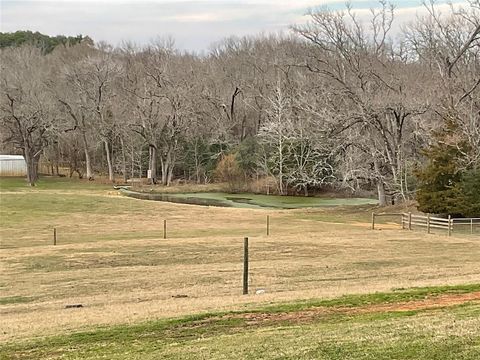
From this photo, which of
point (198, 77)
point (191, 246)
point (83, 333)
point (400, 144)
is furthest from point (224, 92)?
point (83, 333)

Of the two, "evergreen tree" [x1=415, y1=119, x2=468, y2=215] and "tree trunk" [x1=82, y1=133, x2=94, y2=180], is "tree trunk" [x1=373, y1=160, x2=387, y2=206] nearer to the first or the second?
"evergreen tree" [x1=415, y1=119, x2=468, y2=215]

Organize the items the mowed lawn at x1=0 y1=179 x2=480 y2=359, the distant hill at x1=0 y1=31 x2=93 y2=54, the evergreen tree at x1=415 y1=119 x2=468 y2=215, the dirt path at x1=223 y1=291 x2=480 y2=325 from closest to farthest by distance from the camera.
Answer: the mowed lawn at x1=0 y1=179 x2=480 y2=359
the dirt path at x1=223 y1=291 x2=480 y2=325
the evergreen tree at x1=415 y1=119 x2=468 y2=215
the distant hill at x1=0 y1=31 x2=93 y2=54

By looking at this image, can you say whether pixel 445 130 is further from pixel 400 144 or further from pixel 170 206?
pixel 170 206

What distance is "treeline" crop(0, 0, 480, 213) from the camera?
4772cm

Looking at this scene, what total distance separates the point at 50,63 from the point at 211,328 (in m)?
93.2

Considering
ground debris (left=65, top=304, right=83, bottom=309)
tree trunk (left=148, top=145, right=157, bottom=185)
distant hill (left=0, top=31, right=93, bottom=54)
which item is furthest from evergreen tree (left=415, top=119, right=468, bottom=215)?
distant hill (left=0, top=31, right=93, bottom=54)

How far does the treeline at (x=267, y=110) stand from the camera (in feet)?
157

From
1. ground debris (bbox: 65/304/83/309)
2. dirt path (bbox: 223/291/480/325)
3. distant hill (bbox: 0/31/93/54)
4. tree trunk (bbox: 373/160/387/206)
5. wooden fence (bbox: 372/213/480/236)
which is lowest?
ground debris (bbox: 65/304/83/309)

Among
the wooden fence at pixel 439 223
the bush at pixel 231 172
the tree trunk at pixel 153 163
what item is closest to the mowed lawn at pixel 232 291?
the wooden fence at pixel 439 223

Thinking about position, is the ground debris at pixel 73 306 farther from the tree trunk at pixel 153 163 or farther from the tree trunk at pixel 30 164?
the tree trunk at pixel 153 163

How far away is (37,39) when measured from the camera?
137500 mm

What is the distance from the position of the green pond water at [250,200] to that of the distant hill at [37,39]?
236ft

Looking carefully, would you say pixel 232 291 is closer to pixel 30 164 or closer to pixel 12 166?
pixel 30 164

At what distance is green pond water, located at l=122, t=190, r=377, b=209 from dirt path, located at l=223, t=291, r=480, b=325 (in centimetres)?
4226
